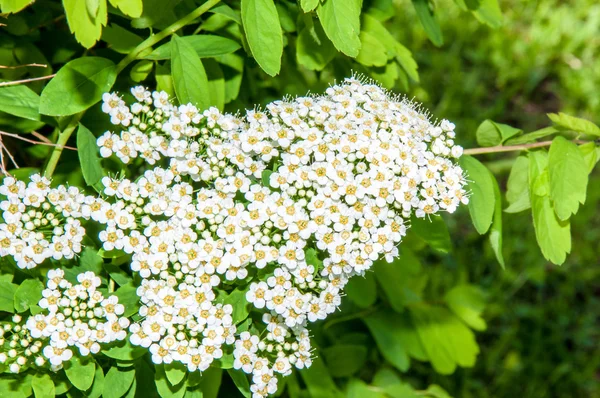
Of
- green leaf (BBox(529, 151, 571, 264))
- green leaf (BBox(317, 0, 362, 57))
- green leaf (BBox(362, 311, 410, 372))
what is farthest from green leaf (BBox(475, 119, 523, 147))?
green leaf (BBox(362, 311, 410, 372))

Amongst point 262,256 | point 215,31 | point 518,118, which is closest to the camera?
point 262,256

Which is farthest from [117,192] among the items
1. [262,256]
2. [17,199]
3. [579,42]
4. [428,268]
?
[579,42]

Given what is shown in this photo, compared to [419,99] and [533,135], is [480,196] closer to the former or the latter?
[533,135]

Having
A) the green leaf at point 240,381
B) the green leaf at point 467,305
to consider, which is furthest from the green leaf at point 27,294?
the green leaf at point 467,305

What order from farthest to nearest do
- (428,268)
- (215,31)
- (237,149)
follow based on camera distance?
1. (428,268)
2. (215,31)
3. (237,149)

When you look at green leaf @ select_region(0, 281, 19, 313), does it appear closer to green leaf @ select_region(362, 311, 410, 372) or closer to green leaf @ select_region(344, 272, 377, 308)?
green leaf @ select_region(344, 272, 377, 308)

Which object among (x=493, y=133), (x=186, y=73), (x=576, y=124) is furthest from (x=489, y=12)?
(x=186, y=73)

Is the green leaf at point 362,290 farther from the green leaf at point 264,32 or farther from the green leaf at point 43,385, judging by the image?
the green leaf at point 43,385

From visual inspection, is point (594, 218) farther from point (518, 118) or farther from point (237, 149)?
point (237, 149)
